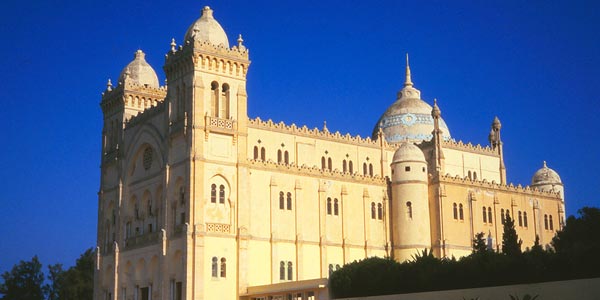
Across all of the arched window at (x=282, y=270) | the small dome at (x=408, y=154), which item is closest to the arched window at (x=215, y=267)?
the arched window at (x=282, y=270)

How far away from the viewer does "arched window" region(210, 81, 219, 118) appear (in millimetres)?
58188

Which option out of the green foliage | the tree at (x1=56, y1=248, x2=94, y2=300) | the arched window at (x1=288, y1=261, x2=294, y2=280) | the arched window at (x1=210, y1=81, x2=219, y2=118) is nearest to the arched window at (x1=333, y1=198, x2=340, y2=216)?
the arched window at (x1=288, y1=261, x2=294, y2=280)

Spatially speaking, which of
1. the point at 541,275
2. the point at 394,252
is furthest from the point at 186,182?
the point at 541,275

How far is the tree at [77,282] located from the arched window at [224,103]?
95.4 ft

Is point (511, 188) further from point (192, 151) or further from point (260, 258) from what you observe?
point (192, 151)

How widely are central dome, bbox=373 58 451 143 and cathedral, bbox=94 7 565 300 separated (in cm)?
156

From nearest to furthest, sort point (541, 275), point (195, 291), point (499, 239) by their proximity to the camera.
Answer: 1. point (541, 275)
2. point (195, 291)
3. point (499, 239)

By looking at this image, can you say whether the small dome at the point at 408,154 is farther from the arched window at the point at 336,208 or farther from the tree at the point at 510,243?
the tree at the point at 510,243

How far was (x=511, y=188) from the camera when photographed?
7244 cm

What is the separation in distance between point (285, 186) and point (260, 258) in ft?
19.0

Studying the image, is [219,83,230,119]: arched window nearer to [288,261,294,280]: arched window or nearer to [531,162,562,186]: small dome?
[288,261,294,280]: arched window

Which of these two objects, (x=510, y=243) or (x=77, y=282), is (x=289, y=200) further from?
(x=77, y=282)

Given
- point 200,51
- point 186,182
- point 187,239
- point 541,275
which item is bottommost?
point 541,275

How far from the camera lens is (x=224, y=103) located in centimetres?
5881
